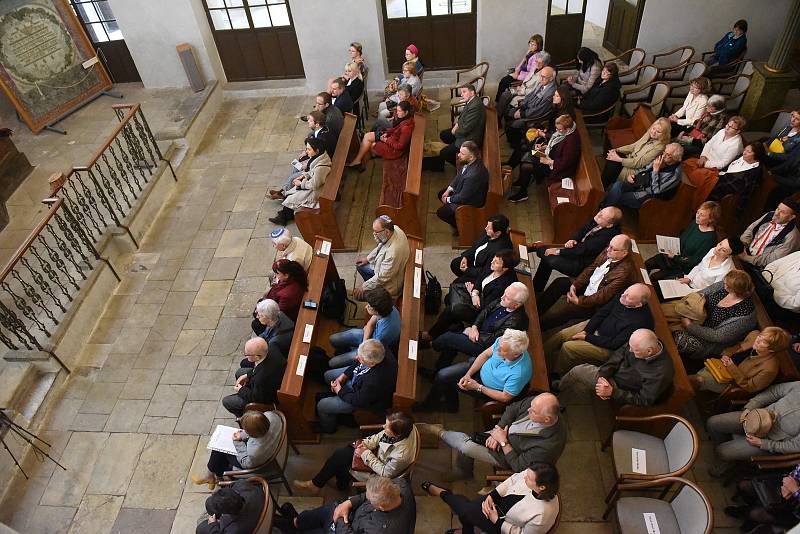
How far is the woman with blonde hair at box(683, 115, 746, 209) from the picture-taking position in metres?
5.45

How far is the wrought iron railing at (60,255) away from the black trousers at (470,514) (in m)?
4.04

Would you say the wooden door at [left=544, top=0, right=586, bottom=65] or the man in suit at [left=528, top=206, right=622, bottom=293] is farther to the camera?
the wooden door at [left=544, top=0, right=586, bottom=65]

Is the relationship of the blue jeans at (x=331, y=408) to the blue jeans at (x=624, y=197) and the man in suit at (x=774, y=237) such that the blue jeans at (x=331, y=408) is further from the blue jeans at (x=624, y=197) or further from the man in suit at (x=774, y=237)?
the man in suit at (x=774, y=237)

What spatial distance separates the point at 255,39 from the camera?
918 cm

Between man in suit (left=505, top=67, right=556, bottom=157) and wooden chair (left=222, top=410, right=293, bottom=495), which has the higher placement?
man in suit (left=505, top=67, right=556, bottom=157)

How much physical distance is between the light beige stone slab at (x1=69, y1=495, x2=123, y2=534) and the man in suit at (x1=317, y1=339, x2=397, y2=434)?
5.77 feet

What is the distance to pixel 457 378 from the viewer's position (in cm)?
427

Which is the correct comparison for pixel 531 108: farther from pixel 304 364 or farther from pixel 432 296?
pixel 304 364

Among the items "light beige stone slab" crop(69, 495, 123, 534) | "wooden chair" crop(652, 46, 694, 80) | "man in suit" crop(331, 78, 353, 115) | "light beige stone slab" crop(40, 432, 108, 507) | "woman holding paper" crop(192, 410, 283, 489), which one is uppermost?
"man in suit" crop(331, 78, 353, 115)

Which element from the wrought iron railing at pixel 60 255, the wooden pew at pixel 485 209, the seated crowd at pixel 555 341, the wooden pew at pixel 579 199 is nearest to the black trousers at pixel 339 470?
the seated crowd at pixel 555 341

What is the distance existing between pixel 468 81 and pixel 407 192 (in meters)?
3.96

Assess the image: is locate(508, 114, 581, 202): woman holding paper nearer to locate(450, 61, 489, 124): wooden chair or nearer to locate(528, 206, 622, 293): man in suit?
Answer: locate(528, 206, 622, 293): man in suit

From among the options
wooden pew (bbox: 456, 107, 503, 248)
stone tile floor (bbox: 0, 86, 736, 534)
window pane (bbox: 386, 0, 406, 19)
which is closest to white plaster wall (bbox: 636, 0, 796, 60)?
window pane (bbox: 386, 0, 406, 19)

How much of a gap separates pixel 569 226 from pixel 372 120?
4056 millimetres
